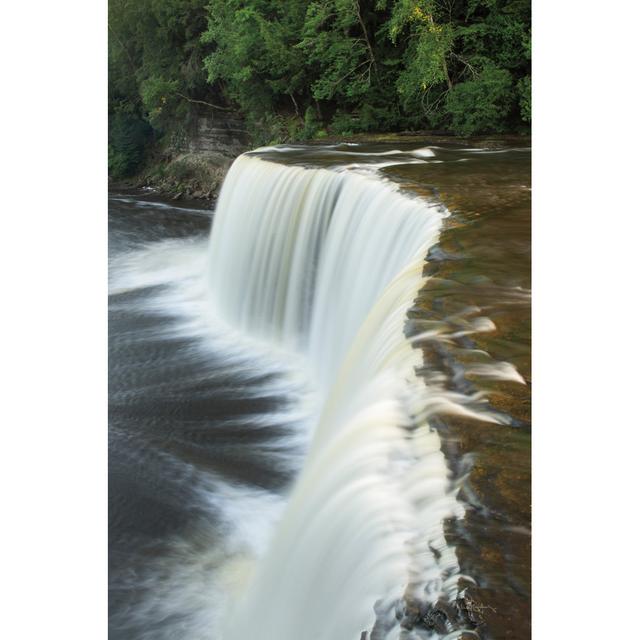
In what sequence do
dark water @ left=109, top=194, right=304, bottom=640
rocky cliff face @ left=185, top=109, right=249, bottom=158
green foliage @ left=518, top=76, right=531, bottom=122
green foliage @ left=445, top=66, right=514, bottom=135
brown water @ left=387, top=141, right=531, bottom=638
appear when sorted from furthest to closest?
rocky cliff face @ left=185, top=109, right=249, bottom=158 → green foliage @ left=445, top=66, right=514, bottom=135 → green foliage @ left=518, top=76, right=531, bottom=122 → dark water @ left=109, top=194, right=304, bottom=640 → brown water @ left=387, top=141, right=531, bottom=638

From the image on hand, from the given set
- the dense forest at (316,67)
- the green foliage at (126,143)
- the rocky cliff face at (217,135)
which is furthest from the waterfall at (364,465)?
the rocky cliff face at (217,135)

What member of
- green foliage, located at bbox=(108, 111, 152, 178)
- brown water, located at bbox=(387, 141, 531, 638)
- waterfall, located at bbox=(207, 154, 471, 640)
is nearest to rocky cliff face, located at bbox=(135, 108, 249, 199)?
green foliage, located at bbox=(108, 111, 152, 178)

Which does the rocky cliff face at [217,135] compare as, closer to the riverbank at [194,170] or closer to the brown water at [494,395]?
the riverbank at [194,170]

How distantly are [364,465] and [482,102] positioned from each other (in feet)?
12.9

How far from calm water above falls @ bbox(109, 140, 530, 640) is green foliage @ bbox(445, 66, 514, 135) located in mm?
185

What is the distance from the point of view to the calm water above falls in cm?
146

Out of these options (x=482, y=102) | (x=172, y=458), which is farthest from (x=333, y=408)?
(x=482, y=102)

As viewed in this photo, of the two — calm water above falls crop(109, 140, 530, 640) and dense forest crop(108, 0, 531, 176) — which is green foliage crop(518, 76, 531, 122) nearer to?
dense forest crop(108, 0, 531, 176)

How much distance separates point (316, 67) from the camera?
27.2 feet

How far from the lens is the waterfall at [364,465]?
142 cm
